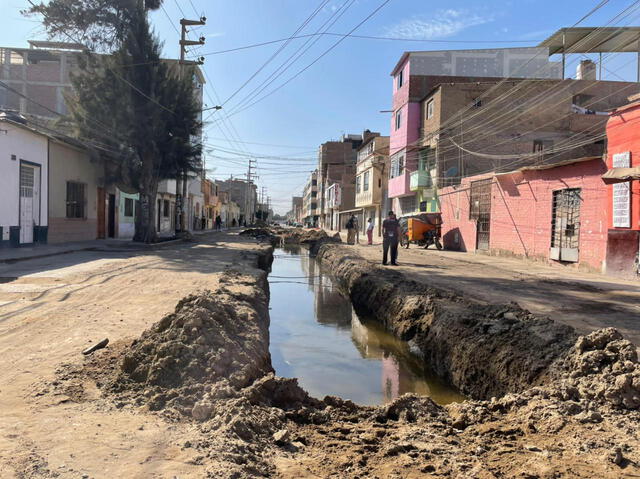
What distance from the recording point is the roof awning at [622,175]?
10.9 metres

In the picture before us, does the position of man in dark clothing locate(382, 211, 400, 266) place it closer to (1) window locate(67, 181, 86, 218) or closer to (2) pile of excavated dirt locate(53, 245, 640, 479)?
(2) pile of excavated dirt locate(53, 245, 640, 479)

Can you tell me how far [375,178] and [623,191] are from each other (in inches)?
1181

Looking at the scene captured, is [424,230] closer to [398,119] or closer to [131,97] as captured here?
[398,119]

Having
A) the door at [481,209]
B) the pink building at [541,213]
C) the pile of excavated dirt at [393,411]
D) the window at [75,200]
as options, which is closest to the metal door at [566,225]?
the pink building at [541,213]

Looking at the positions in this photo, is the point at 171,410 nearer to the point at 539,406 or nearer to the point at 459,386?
the point at 539,406

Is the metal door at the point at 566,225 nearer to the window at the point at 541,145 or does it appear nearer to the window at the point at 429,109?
the window at the point at 541,145

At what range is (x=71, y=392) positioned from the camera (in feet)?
12.1

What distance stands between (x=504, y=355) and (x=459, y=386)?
93cm

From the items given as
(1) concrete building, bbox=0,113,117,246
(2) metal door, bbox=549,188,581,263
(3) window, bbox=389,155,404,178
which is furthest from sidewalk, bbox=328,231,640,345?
(3) window, bbox=389,155,404,178

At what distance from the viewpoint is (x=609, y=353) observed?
4098 mm

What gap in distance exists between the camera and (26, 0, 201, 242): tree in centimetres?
1936

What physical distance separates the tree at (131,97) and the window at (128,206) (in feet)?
19.6

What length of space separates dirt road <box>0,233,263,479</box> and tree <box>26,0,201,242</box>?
36.1 ft

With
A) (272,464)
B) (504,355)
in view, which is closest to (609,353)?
(504,355)
